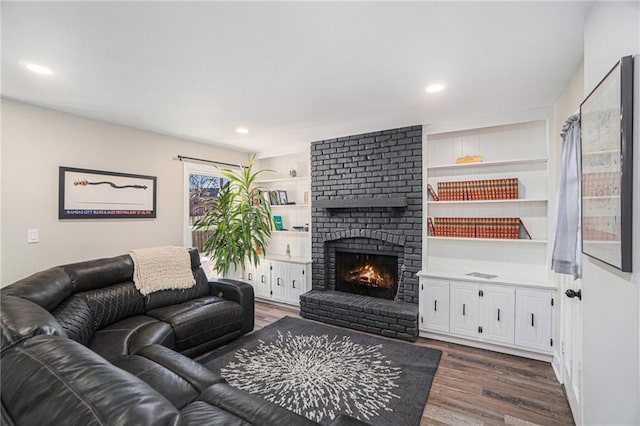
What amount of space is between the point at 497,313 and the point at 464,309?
1.02 feet

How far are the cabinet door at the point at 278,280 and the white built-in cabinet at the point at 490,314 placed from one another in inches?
81.8

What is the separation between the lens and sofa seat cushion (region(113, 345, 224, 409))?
5.48ft

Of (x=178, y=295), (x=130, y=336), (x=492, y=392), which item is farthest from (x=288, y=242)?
(x=492, y=392)

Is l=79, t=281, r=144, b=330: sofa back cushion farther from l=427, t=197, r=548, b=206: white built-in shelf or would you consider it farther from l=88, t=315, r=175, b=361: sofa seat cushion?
l=427, t=197, r=548, b=206: white built-in shelf

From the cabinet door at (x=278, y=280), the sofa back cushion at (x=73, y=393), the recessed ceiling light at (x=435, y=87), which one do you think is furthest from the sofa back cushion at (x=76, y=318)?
the recessed ceiling light at (x=435, y=87)

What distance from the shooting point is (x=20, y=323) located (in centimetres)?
136

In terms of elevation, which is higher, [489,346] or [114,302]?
[114,302]

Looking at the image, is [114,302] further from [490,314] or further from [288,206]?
[490,314]

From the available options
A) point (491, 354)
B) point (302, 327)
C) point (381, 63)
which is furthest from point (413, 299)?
point (381, 63)

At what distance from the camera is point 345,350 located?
10.3 feet

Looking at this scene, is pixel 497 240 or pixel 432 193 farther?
pixel 432 193

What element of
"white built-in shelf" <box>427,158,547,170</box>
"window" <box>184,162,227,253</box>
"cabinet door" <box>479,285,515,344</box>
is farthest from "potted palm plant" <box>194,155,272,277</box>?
"cabinet door" <box>479,285,515,344</box>

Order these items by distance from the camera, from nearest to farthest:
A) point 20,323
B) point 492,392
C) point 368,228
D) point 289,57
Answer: point 20,323 → point 289,57 → point 492,392 → point 368,228

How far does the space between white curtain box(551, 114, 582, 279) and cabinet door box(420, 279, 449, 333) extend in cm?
133
